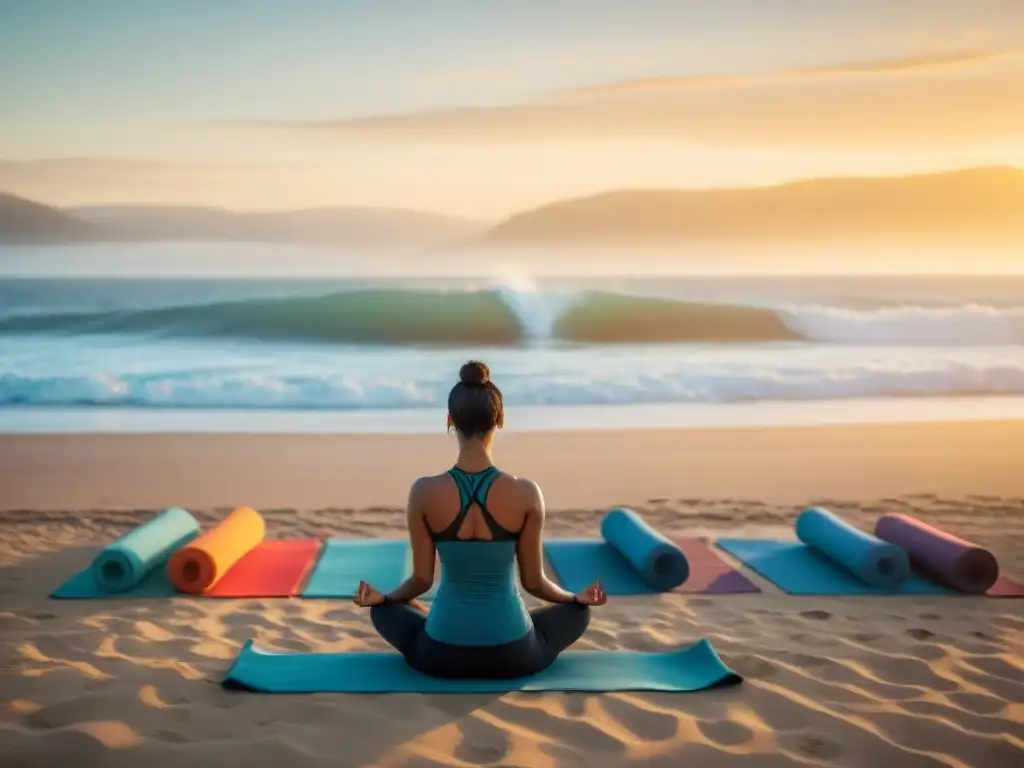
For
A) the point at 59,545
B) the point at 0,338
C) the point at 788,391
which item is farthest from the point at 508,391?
the point at 0,338

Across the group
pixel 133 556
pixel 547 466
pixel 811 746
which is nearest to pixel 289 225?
pixel 547 466

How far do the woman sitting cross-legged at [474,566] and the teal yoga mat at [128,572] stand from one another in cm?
189

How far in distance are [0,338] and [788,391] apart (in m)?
14.9

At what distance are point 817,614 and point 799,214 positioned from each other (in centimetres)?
1991

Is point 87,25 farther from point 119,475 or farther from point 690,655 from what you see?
point 690,655

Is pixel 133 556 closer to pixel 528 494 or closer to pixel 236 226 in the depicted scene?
pixel 528 494

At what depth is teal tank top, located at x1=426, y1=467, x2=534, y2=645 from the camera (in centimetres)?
310

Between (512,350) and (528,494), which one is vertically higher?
(512,350)

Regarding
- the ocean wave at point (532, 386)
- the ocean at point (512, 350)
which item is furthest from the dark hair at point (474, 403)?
the ocean wave at point (532, 386)

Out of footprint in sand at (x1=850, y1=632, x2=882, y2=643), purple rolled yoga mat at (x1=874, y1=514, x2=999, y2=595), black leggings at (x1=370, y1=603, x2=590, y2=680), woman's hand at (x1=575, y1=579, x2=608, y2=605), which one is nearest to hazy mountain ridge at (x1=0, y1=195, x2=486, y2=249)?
purple rolled yoga mat at (x1=874, y1=514, x2=999, y2=595)

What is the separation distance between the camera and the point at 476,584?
3.16 m

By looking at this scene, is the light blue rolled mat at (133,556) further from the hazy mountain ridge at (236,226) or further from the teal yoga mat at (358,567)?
the hazy mountain ridge at (236,226)

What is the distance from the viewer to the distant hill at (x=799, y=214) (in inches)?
730

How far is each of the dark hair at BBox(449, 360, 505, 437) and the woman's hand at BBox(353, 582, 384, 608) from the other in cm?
62
